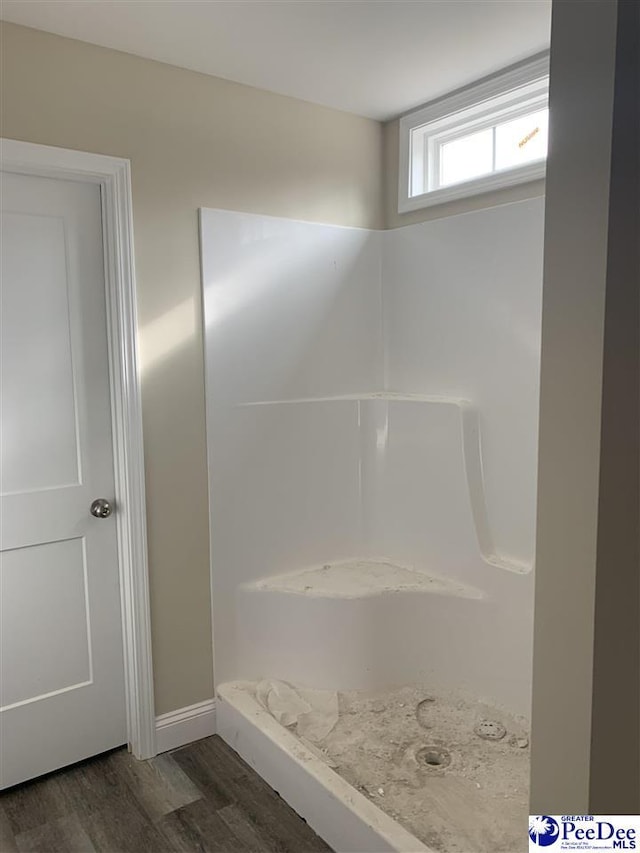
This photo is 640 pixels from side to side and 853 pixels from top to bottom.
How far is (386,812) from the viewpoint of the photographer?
2027mm

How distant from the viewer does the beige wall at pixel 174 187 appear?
2162 mm

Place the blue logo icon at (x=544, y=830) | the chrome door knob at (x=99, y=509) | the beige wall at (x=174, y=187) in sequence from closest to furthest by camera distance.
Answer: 1. the blue logo icon at (x=544, y=830)
2. the beige wall at (x=174, y=187)
3. the chrome door knob at (x=99, y=509)

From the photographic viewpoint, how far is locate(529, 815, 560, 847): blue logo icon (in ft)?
3.43

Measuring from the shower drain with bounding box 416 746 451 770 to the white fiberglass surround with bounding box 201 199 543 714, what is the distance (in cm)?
32

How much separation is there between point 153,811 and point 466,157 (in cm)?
270

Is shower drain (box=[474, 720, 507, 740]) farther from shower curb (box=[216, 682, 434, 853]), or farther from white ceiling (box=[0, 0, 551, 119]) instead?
white ceiling (box=[0, 0, 551, 119])

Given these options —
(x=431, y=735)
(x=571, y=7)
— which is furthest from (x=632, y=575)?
(x=431, y=735)

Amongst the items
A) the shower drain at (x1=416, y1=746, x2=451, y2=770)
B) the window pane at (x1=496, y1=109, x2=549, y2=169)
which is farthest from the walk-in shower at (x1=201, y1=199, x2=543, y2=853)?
the window pane at (x1=496, y1=109, x2=549, y2=169)

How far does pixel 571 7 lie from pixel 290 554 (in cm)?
225

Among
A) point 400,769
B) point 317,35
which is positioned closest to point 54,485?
point 400,769

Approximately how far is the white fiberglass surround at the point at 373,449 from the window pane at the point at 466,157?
10.8 inches

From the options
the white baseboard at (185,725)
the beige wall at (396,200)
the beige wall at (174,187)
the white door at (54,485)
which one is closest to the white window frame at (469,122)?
the beige wall at (396,200)

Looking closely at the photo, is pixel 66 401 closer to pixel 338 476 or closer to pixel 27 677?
pixel 27 677

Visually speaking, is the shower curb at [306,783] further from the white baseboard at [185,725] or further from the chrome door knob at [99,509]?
the chrome door knob at [99,509]
